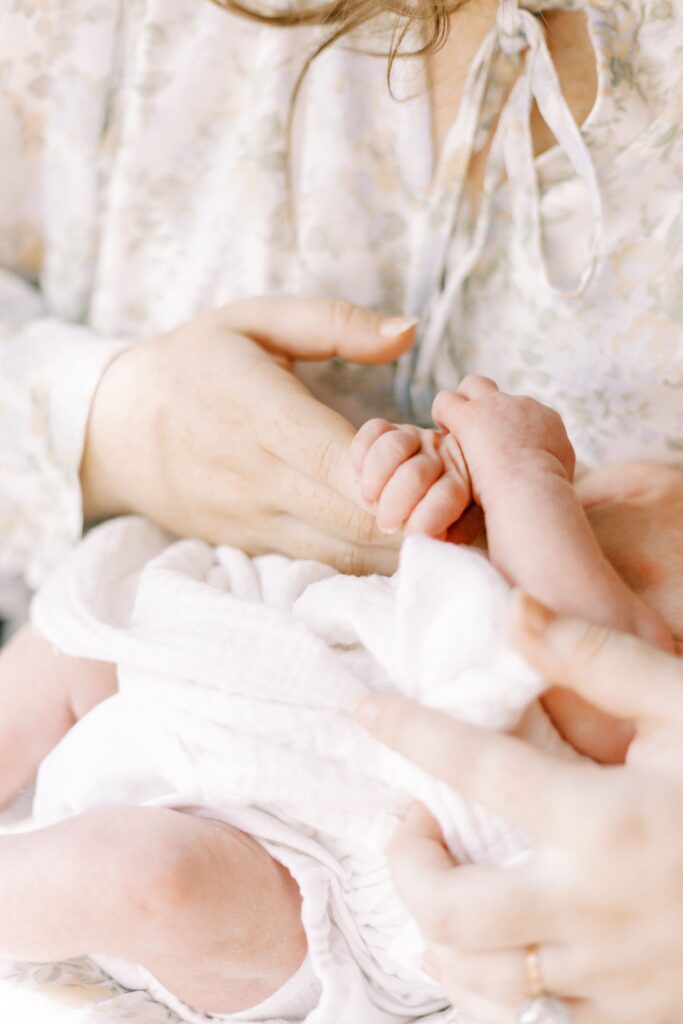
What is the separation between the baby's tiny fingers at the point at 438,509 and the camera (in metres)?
0.63

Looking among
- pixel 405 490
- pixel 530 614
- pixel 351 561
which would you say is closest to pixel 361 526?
pixel 351 561

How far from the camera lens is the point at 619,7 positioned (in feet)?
2.73

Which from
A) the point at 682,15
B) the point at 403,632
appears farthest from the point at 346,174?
the point at 403,632

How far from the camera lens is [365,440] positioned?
70cm

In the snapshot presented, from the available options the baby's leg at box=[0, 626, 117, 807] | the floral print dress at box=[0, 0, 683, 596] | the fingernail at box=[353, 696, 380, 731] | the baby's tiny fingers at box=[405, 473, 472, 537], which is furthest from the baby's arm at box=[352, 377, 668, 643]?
the baby's leg at box=[0, 626, 117, 807]

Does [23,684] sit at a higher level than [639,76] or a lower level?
lower

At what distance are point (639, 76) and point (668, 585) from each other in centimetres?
49

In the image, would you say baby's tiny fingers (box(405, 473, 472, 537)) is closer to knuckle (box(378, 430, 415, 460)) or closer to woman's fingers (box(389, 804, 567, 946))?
knuckle (box(378, 430, 415, 460))

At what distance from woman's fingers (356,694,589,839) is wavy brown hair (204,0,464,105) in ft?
1.85

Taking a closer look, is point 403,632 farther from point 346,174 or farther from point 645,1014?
point 346,174

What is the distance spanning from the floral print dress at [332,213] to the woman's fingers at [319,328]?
76 millimetres

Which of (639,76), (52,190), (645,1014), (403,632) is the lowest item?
(645,1014)

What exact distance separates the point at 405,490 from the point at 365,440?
73mm

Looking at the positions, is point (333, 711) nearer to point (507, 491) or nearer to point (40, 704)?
point (507, 491)
